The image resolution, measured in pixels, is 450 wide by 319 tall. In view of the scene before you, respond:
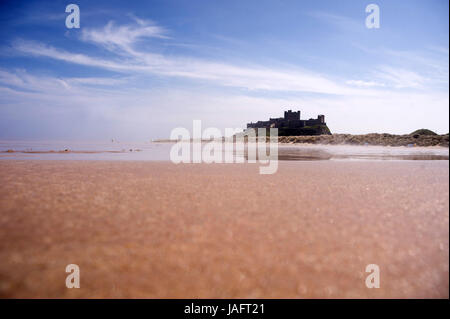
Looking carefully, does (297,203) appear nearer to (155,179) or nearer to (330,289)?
(330,289)

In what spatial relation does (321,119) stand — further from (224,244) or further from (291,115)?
(224,244)

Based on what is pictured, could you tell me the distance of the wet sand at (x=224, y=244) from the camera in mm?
2645

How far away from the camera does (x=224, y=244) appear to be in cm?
355

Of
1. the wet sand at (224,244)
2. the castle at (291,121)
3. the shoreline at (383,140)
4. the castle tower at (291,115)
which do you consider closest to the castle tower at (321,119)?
the castle at (291,121)

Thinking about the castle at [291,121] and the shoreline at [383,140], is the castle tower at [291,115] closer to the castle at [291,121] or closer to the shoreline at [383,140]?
the castle at [291,121]

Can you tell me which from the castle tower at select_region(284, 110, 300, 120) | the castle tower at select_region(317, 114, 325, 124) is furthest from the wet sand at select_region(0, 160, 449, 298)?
the castle tower at select_region(284, 110, 300, 120)

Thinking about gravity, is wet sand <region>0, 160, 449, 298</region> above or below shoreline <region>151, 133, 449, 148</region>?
below

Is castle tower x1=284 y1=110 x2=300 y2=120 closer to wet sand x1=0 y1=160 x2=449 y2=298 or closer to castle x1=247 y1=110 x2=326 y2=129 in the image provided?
castle x1=247 y1=110 x2=326 y2=129

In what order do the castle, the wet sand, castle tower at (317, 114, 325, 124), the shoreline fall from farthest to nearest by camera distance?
the castle < castle tower at (317, 114, 325, 124) < the shoreline < the wet sand

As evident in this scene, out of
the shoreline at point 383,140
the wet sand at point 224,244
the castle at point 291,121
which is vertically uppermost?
the castle at point 291,121

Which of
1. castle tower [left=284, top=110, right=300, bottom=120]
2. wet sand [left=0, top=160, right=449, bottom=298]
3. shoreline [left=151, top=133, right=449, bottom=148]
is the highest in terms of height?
castle tower [left=284, top=110, right=300, bottom=120]

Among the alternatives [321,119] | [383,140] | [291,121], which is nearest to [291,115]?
[291,121]

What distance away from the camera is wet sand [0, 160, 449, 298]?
2645 mm

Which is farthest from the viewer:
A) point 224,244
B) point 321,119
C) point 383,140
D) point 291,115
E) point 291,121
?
point 291,115
